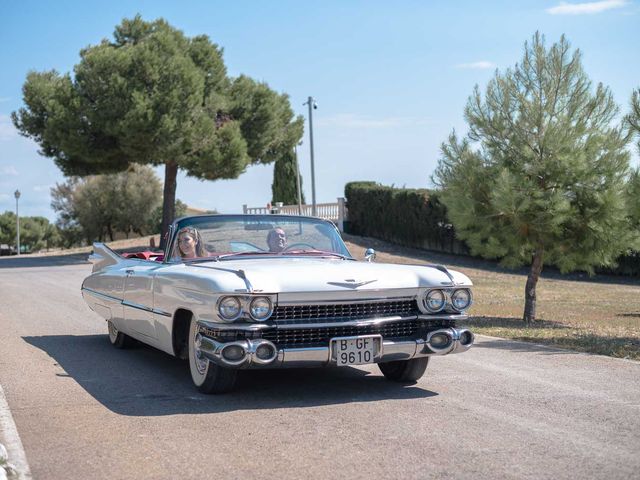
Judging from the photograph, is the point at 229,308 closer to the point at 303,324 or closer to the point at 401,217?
the point at 303,324

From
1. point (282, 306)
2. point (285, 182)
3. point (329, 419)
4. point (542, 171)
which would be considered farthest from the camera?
point (285, 182)

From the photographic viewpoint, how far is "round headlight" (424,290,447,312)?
6879 mm

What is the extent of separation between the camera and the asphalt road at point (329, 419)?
488cm

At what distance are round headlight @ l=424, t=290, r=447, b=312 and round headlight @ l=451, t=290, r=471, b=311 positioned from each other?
114 millimetres

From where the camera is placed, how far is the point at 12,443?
541 centimetres

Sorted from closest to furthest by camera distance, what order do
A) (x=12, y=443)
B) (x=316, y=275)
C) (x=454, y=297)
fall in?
(x=12, y=443) → (x=316, y=275) → (x=454, y=297)

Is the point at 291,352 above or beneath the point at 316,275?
beneath

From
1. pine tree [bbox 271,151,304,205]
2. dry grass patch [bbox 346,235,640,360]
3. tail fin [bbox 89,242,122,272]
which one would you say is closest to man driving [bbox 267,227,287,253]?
tail fin [bbox 89,242,122,272]

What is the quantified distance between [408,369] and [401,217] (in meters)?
29.6

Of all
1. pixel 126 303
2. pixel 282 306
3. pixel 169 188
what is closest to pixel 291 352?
pixel 282 306

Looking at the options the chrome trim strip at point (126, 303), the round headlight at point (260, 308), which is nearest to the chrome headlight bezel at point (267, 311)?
the round headlight at point (260, 308)

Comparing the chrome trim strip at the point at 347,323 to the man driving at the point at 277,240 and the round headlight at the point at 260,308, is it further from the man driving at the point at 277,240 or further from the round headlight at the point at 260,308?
the man driving at the point at 277,240

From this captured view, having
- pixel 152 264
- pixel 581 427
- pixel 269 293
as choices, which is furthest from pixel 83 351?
pixel 581 427

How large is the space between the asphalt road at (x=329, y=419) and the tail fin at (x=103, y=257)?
1.10 m
